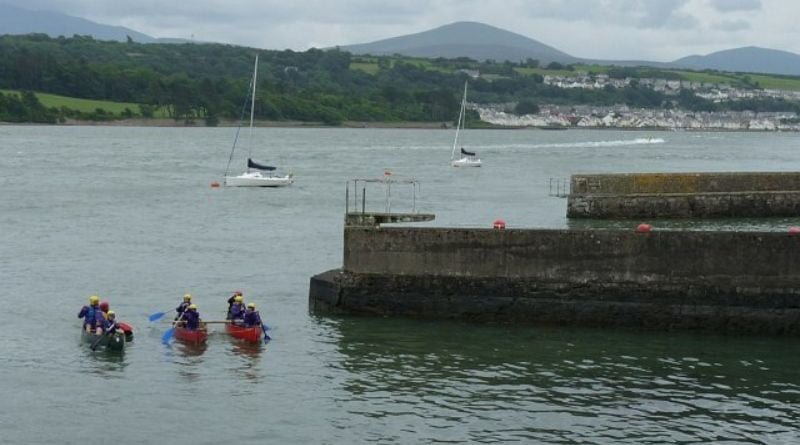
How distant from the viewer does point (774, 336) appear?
29.2m

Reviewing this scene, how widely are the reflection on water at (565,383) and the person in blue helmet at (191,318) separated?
345cm

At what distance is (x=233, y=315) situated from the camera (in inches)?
1176

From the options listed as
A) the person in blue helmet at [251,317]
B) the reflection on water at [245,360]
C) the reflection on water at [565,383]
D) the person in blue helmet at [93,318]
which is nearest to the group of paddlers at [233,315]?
the person in blue helmet at [251,317]

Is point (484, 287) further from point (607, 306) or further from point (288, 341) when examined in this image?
point (288, 341)

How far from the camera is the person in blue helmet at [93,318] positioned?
28.6 m

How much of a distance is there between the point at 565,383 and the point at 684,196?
2654 centimetres

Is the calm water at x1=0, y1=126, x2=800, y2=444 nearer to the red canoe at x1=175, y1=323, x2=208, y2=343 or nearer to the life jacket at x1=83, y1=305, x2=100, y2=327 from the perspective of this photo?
the red canoe at x1=175, y1=323, x2=208, y2=343

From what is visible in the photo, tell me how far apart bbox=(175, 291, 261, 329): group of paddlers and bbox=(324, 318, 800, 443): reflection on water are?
7.14 ft

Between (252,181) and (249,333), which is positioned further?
(252,181)

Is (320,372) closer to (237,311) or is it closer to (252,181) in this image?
(237,311)

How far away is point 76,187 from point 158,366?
2150 inches

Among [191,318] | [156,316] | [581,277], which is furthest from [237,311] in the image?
[581,277]

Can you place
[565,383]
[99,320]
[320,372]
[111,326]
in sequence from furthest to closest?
[99,320], [111,326], [320,372], [565,383]

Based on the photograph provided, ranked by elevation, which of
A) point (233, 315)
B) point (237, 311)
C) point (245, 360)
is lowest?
point (245, 360)
